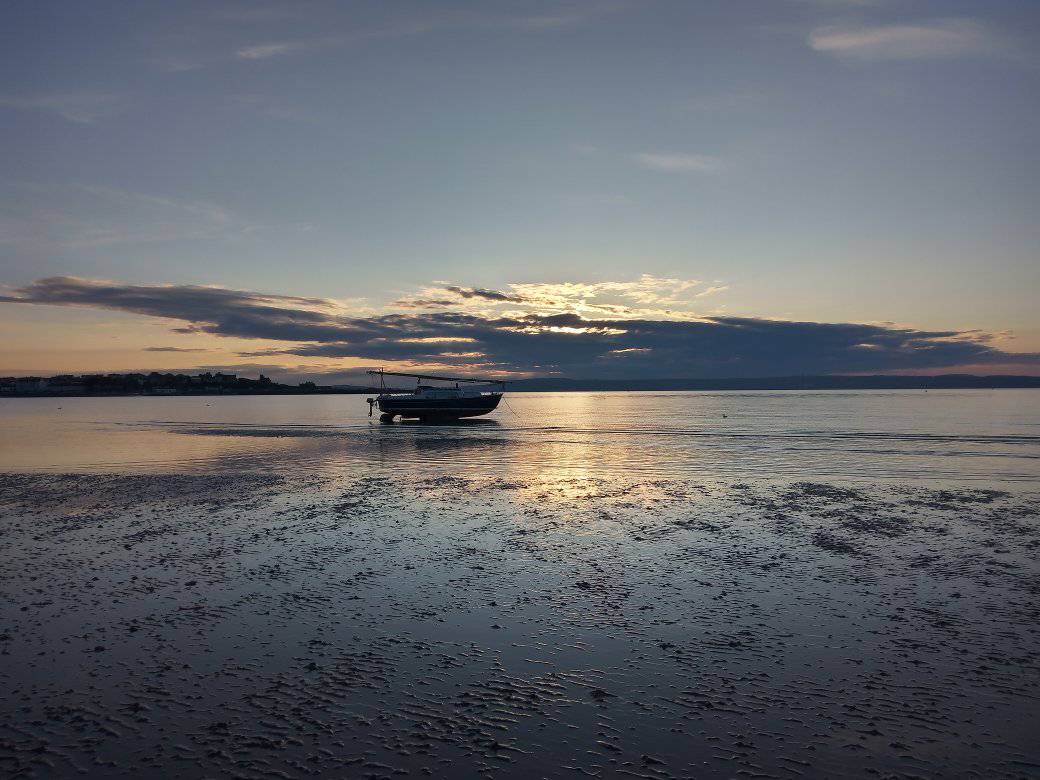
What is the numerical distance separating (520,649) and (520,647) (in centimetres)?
9

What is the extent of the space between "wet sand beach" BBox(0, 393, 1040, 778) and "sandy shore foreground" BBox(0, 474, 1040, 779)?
0.15 feet

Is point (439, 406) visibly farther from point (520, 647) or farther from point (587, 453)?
point (520, 647)

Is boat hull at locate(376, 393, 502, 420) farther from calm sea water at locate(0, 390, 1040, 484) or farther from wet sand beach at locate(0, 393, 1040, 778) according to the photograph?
wet sand beach at locate(0, 393, 1040, 778)

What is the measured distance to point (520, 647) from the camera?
33.0ft

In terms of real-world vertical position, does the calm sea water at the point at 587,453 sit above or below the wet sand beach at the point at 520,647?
below

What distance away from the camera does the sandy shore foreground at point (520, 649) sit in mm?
7051

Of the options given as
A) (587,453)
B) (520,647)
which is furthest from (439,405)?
(520,647)

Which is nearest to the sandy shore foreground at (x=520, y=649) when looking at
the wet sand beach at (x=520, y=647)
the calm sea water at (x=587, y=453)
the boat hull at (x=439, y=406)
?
the wet sand beach at (x=520, y=647)

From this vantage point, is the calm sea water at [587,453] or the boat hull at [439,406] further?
the boat hull at [439,406]

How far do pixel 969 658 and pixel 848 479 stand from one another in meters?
23.7

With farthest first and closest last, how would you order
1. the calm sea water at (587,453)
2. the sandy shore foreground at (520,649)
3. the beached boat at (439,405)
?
1. the beached boat at (439,405)
2. the calm sea water at (587,453)
3. the sandy shore foreground at (520,649)

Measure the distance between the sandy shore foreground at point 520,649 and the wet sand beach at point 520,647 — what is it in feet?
0.15

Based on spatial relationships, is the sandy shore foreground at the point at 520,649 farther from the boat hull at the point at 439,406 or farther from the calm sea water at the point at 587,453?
the boat hull at the point at 439,406

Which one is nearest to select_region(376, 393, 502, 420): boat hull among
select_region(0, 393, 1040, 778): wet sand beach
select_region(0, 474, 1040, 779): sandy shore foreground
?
select_region(0, 393, 1040, 778): wet sand beach
